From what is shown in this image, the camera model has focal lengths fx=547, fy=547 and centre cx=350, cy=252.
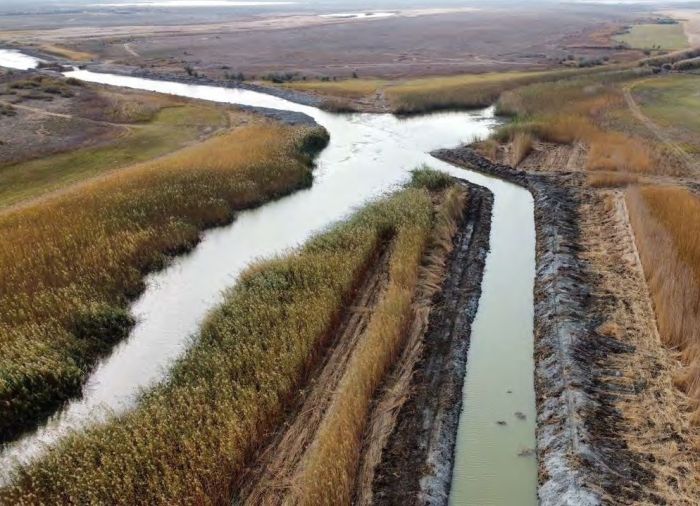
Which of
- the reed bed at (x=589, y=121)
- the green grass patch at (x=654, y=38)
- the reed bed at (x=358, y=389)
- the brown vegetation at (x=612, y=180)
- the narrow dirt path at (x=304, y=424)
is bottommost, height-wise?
A: the narrow dirt path at (x=304, y=424)

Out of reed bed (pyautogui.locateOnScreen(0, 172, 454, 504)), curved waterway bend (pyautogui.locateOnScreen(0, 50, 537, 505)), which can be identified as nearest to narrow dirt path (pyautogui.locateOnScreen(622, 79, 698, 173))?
curved waterway bend (pyautogui.locateOnScreen(0, 50, 537, 505))

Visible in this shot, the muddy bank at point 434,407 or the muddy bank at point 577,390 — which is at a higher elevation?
the muddy bank at point 577,390

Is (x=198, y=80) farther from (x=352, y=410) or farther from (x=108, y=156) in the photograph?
(x=352, y=410)

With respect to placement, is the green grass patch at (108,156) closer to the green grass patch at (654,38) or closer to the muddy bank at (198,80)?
the muddy bank at (198,80)

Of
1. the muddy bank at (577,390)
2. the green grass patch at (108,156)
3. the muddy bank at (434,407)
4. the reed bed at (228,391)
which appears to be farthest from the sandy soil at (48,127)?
the muddy bank at (577,390)

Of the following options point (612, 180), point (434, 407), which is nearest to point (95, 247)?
point (434, 407)

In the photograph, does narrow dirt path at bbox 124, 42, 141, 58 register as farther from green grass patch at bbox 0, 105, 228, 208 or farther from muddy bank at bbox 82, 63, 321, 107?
green grass patch at bbox 0, 105, 228, 208
